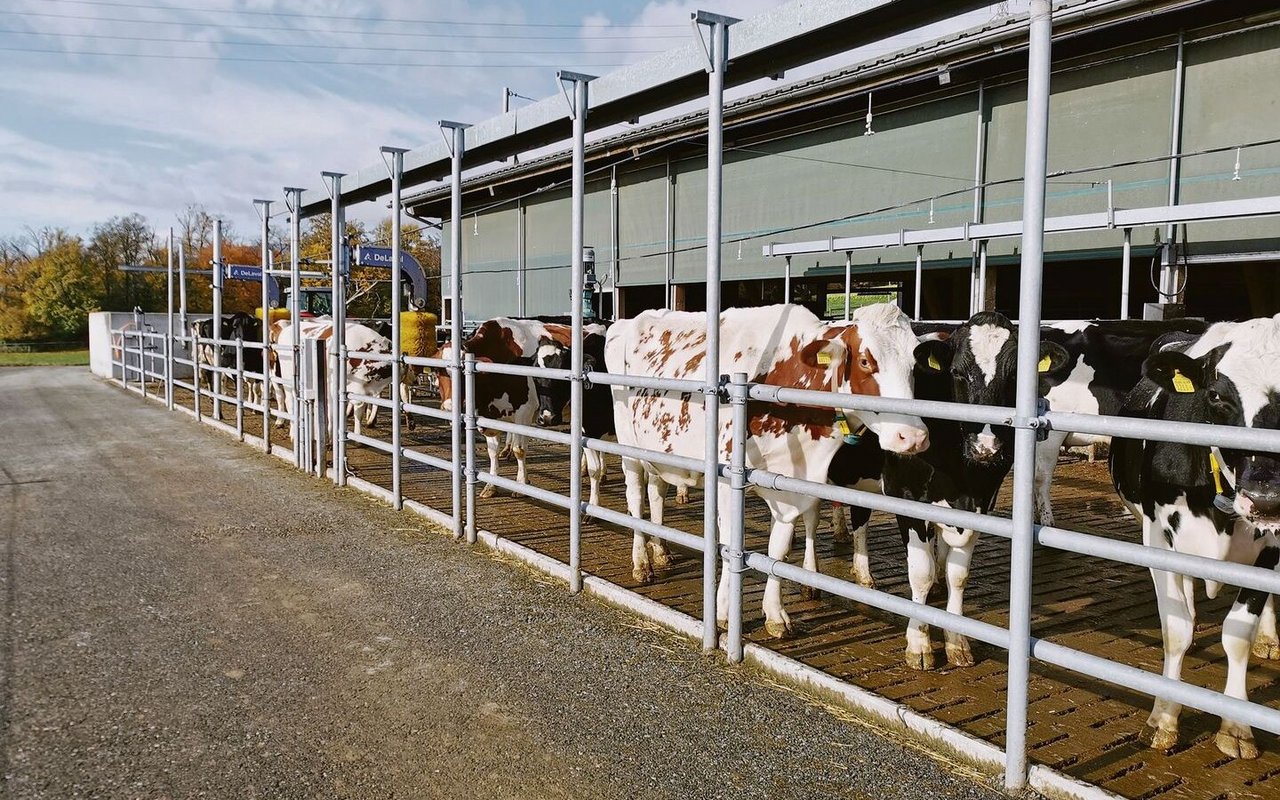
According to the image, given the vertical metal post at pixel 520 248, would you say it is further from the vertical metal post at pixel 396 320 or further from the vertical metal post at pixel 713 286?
the vertical metal post at pixel 713 286

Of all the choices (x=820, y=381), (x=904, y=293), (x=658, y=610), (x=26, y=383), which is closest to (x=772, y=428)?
(x=820, y=381)

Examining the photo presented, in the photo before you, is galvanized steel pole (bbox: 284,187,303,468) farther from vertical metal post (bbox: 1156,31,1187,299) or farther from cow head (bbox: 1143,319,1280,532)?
vertical metal post (bbox: 1156,31,1187,299)

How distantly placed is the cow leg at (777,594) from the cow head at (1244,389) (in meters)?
1.88

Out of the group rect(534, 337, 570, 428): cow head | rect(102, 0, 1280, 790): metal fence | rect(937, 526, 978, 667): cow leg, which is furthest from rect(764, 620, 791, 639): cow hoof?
rect(534, 337, 570, 428): cow head

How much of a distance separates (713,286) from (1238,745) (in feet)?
9.13

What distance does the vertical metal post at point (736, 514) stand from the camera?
4.34 m

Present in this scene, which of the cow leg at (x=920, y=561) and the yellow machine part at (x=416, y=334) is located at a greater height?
the yellow machine part at (x=416, y=334)

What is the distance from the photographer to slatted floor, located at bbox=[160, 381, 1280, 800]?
3416 millimetres

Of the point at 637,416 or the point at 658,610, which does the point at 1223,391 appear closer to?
the point at 658,610

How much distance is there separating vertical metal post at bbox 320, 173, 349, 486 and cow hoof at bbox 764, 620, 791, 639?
19.3 ft

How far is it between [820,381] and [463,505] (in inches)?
165

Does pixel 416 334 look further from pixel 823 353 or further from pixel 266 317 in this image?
pixel 823 353

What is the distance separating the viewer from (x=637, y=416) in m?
6.33

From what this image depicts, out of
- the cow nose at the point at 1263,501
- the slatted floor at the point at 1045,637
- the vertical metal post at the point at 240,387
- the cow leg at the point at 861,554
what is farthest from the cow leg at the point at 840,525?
the vertical metal post at the point at 240,387
